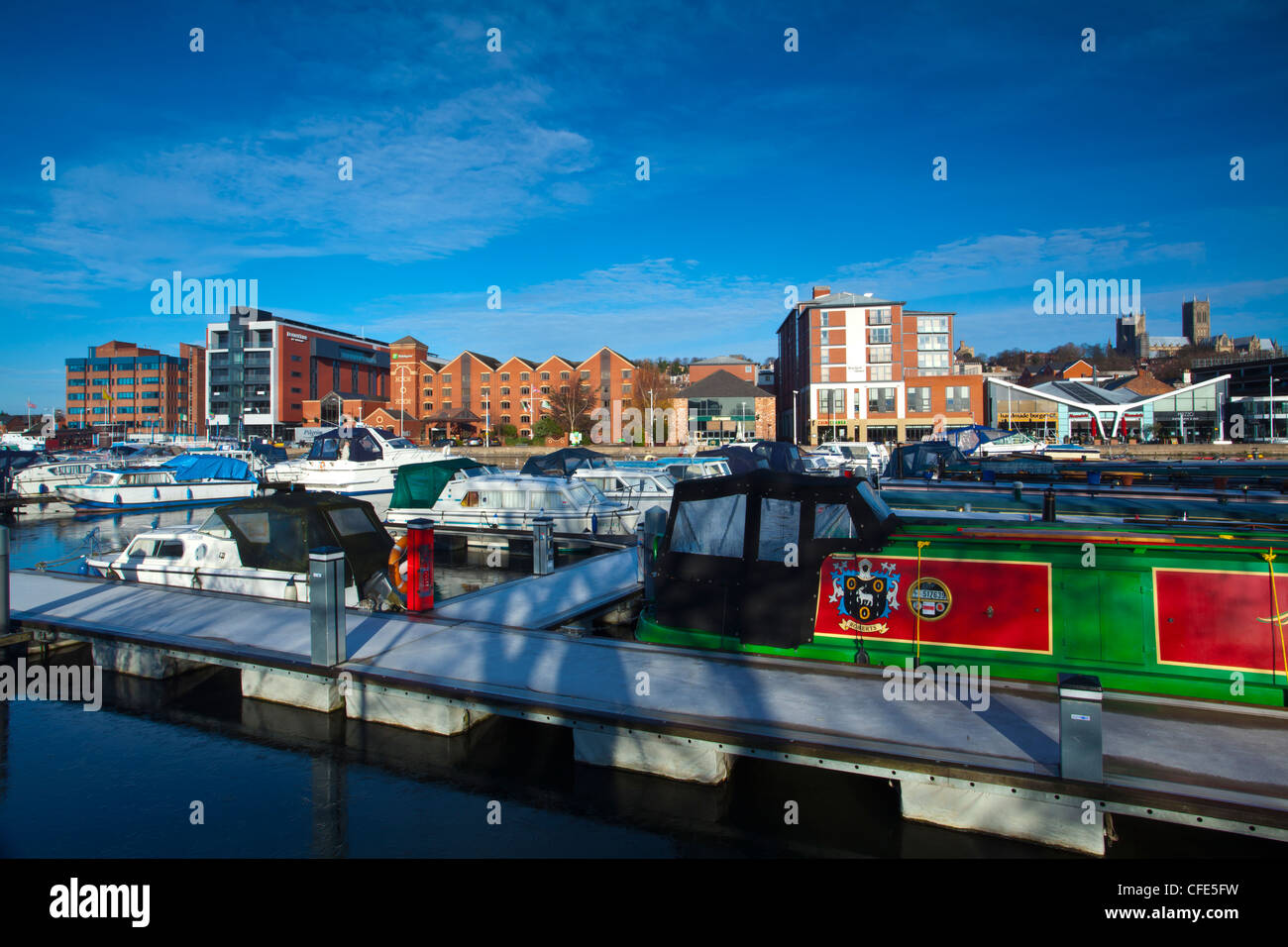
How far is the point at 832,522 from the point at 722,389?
88.1 metres

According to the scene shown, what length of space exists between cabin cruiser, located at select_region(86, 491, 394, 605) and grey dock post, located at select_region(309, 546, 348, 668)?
10.5 ft

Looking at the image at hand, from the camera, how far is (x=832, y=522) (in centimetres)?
841

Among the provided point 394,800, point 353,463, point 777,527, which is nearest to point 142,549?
point 394,800

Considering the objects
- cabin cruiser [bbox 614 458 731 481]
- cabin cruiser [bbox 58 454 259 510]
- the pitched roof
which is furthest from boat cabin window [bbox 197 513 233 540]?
the pitched roof

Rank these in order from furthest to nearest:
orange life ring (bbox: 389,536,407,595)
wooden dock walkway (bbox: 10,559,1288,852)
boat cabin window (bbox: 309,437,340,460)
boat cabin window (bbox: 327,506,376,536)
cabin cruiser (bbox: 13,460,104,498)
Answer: boat cabin window (bbox: 309,437,340,460) → cabin cruiser (bbox: 13,460,104,498) → boat cabin window (bbox: 327,506,376,536) → orange life ring (bbox: 389,536,407,595) → wooden dock walkway (bbox: 10,559,1288,852)

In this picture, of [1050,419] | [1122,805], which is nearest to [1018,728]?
[1122,805]

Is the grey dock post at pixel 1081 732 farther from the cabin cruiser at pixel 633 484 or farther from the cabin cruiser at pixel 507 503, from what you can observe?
the cabin cruiser at pixel 633 484

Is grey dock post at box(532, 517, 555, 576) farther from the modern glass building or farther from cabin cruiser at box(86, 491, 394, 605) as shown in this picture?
the modern glass building

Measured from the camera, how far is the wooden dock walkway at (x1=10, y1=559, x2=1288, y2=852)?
18.2ft

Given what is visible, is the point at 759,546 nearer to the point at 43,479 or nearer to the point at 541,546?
the point at 541,546

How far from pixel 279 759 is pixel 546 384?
295 feet

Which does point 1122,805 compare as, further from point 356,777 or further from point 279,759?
point 279,759
